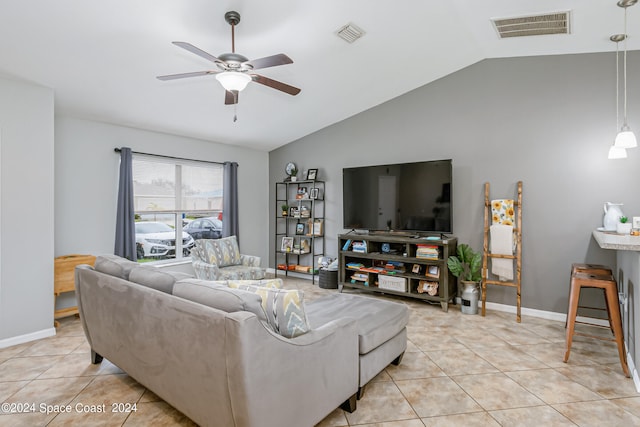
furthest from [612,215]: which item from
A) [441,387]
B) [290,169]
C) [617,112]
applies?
[290,169]

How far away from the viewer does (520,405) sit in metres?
2.22

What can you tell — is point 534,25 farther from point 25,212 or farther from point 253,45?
point 25,212

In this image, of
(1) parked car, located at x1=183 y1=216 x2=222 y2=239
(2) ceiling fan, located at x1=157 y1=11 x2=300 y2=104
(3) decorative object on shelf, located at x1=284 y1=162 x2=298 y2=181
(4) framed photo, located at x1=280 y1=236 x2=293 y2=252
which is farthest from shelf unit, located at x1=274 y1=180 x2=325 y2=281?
(2) ceiling fan, located at x1=157 y1=11 x2=300 y2=104

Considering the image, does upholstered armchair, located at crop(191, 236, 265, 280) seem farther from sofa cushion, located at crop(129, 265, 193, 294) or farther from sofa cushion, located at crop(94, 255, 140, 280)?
sofa cushion, located at crop(129, 265, 193, 294)

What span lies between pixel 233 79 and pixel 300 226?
378 centimetres

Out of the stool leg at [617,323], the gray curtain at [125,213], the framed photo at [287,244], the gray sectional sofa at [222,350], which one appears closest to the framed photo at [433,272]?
the stool leg at [617,323]

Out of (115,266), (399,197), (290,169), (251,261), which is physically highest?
(290,169)

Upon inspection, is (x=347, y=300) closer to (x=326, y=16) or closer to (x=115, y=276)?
(x=115, y=276)

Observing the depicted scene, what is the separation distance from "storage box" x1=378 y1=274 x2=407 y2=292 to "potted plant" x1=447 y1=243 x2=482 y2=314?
0.66 metres

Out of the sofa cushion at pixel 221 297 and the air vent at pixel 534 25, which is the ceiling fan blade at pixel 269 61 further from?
the air vent at pixel 534 25

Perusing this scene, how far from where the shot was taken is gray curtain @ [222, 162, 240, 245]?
5.73 meters

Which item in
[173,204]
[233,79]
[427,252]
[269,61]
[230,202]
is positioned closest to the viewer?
[269,61]

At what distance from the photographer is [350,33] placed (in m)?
3.28

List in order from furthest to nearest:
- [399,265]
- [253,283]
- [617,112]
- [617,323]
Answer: [399,265] → [617,112] → [617,323] → [253,283]
